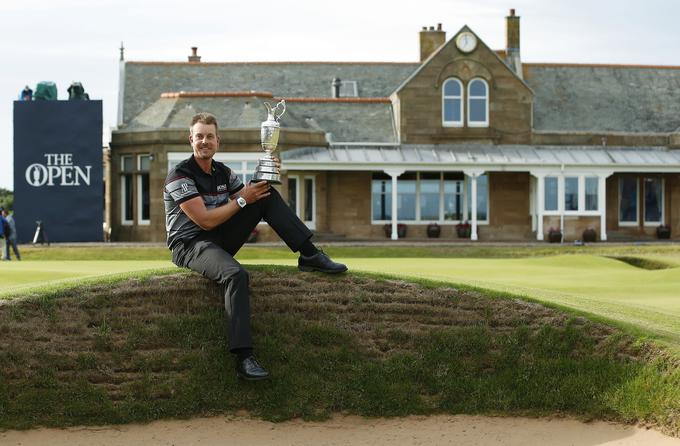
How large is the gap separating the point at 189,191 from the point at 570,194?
86.5 ft

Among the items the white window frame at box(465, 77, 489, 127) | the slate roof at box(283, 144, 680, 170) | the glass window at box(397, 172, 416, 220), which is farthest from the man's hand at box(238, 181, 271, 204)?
the white window frame at box(465, 77, 489, 127)

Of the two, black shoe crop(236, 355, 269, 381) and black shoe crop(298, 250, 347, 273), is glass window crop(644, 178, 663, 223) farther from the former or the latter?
black shoe crop(236, 355, 269, 381)

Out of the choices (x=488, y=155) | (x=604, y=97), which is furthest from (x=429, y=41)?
(x=488, y=155)

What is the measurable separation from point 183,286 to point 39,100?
24575 millimetres

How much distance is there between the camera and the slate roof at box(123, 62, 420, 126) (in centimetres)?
3706

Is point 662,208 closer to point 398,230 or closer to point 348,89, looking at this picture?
point 398,230

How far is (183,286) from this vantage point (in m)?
9.27

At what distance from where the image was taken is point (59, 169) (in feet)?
105

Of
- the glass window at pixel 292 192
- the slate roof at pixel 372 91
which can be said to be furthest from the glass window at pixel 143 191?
the glass window at pixel 292 192

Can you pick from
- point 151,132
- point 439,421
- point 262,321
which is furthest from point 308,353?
point 151,132

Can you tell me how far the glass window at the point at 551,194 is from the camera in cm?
3325

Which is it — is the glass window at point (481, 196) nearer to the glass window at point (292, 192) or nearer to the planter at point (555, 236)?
the planter at point (555, 236)

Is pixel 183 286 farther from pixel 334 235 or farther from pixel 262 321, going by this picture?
pixel 334 235

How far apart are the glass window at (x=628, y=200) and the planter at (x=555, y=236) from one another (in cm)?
412
